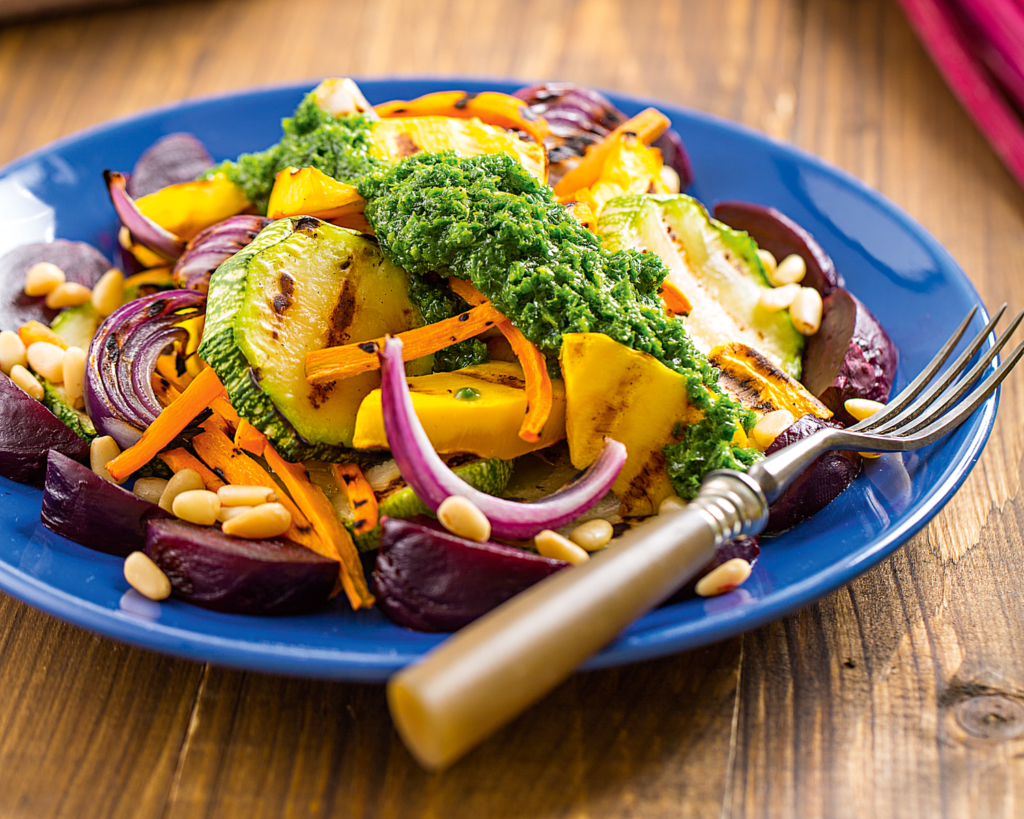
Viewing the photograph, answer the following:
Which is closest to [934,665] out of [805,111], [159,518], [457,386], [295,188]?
[457,386]

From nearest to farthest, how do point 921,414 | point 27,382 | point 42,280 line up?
point 921,414 < point 27,382 < point 42,280

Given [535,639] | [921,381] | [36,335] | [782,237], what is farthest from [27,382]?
[921,381]

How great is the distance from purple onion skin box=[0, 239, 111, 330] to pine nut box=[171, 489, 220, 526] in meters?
1.36

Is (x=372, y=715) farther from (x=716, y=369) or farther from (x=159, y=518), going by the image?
(x=716, y=369)

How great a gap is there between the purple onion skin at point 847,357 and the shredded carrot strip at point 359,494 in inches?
61.5

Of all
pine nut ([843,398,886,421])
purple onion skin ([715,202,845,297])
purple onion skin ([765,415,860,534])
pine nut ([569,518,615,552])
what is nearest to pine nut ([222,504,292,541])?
pine nut ([569,518,615,552])

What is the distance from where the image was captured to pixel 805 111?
5.48 metres

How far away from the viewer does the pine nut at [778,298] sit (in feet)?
11.2

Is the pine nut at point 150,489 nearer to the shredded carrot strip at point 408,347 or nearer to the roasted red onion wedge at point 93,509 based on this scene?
the roasted red onion wedge at point 93,509

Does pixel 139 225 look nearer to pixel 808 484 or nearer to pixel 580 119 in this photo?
pixel 580 119

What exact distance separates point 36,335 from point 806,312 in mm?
2707

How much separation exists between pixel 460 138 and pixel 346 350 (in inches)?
43.1

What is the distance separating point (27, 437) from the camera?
2.86 m

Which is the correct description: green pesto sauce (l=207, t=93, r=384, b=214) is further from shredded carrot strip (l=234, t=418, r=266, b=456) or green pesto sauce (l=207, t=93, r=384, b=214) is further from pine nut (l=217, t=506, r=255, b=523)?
pine nut (l=217, t=506, r=255, b=523)
